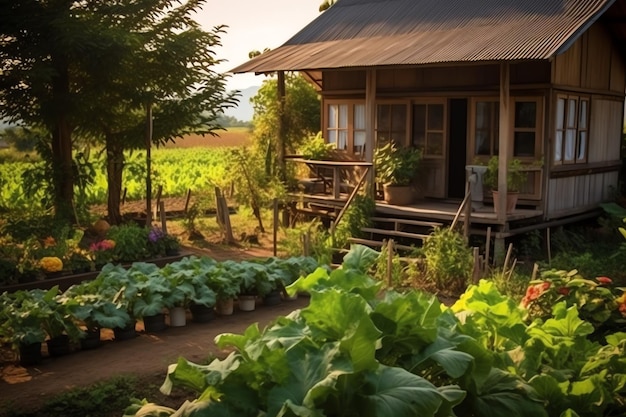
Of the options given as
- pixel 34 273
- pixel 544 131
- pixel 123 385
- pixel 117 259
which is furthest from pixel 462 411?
pixel 544 131

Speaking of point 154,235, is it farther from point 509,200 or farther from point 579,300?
point 579,300

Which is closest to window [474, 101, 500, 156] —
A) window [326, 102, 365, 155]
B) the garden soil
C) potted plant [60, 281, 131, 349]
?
window [326, 102, 365, 155]

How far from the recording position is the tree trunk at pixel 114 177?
625 inches

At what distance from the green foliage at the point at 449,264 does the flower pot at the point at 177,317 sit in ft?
13.3

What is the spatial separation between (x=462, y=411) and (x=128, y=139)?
1263 centimetres

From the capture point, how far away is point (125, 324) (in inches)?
351

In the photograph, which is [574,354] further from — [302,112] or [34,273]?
[302,112]

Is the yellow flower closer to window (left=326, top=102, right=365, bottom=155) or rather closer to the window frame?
window (left=326, top=102, right=365, bottom=155)

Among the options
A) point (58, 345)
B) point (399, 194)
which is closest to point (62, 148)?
point (399, 194)

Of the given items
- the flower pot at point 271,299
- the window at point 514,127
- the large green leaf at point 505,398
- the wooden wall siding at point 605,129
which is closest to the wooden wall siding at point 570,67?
the window at point 514,127

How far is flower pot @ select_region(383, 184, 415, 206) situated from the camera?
15.0m

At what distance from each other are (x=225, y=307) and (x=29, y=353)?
109 inches

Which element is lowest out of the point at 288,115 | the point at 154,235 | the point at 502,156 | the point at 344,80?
the point at 154,235

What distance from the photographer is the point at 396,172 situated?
1503cm
